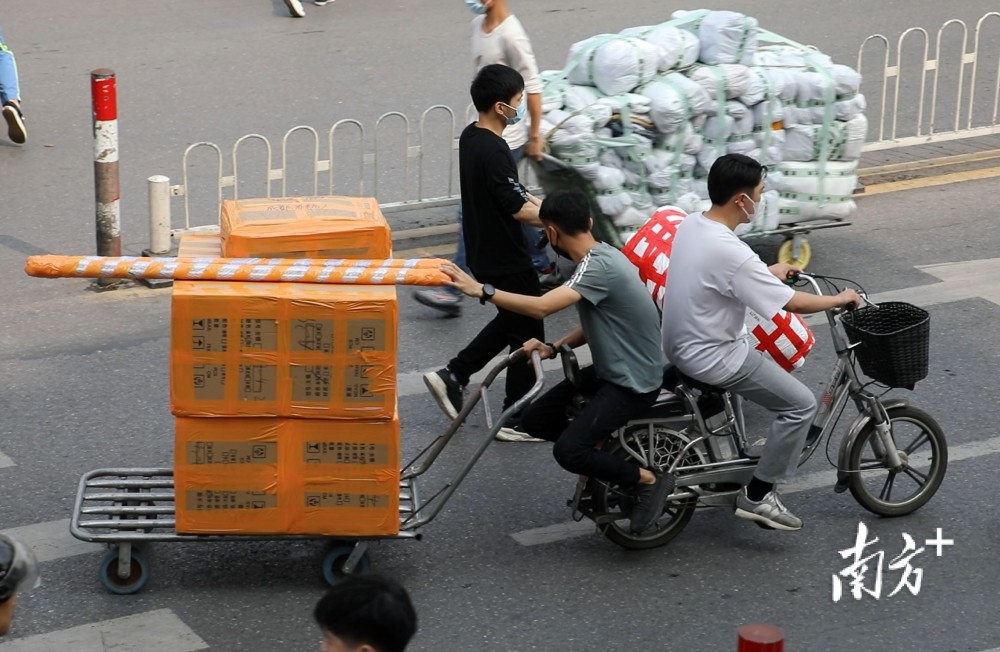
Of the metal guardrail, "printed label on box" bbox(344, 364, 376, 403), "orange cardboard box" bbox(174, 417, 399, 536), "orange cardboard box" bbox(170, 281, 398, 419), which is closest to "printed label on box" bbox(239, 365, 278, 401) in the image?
"orange cardboard box" bbox(170, 281, 398, 419)

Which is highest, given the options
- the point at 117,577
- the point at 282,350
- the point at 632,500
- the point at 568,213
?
the point at 568,213

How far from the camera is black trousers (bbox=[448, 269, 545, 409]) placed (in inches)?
280

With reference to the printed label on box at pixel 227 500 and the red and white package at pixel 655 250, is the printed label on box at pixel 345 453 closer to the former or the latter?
the printed label on box at pixel 227 500

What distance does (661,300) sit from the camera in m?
6.90

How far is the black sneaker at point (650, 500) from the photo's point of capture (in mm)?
5859

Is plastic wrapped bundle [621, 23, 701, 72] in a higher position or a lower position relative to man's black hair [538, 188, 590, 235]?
higher

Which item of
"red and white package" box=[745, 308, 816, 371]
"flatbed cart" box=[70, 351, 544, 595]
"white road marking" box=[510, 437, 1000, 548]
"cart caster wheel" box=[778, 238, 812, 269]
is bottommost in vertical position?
"white road marking" box=[510, 437, 1000, 548]

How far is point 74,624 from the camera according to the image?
17.9 ft

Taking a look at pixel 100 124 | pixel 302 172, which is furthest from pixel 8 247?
pixel 302 172

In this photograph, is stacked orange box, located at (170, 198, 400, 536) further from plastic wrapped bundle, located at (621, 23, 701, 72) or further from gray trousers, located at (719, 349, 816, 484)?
plastic wrapped bundle, located at (621, 23, 701, 72)

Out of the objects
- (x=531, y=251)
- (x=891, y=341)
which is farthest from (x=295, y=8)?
(x=891, y=341)

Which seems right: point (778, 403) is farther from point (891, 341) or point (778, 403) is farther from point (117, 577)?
point (117, 577)

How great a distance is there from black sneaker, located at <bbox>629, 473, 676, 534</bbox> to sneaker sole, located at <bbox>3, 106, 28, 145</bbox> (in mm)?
7201

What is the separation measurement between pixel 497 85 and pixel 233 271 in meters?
2.04
